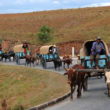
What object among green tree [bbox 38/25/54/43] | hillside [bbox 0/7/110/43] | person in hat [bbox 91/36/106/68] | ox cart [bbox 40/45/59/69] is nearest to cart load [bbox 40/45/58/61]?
ox cart [bbox 40/45/59/69]

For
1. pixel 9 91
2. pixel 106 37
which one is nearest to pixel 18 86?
pixel 9 91

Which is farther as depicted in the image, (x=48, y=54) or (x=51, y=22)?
(x=51, y=22)

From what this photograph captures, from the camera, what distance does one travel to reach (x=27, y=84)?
82.9ft

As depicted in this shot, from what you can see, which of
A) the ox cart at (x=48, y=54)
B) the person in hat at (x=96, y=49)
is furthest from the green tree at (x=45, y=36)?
the person in hat at (x=96, y=49)

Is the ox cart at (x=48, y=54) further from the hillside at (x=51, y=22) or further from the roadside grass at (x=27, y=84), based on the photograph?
the hillside at (x=51, y=22)

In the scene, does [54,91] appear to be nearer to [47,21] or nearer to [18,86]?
[18,86]

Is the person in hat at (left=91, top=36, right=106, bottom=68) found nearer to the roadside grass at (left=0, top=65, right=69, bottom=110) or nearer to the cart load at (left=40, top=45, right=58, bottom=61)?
the roadside grass at (left=0, top=65, right=69, bottom=110)

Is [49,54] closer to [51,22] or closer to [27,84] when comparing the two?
[27,84]

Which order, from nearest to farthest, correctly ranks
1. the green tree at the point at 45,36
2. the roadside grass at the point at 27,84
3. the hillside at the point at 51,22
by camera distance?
the roadside grass at the point at 27,84, the green tree at the point at 45,36, the hillside at the point at 51,22

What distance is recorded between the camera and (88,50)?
65.6 ft

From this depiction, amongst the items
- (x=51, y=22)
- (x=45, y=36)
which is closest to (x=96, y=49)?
(x=45, y=36)

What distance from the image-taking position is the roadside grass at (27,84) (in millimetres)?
18808

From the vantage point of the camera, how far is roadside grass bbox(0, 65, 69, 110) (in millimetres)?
18808

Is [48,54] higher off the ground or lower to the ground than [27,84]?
higher
